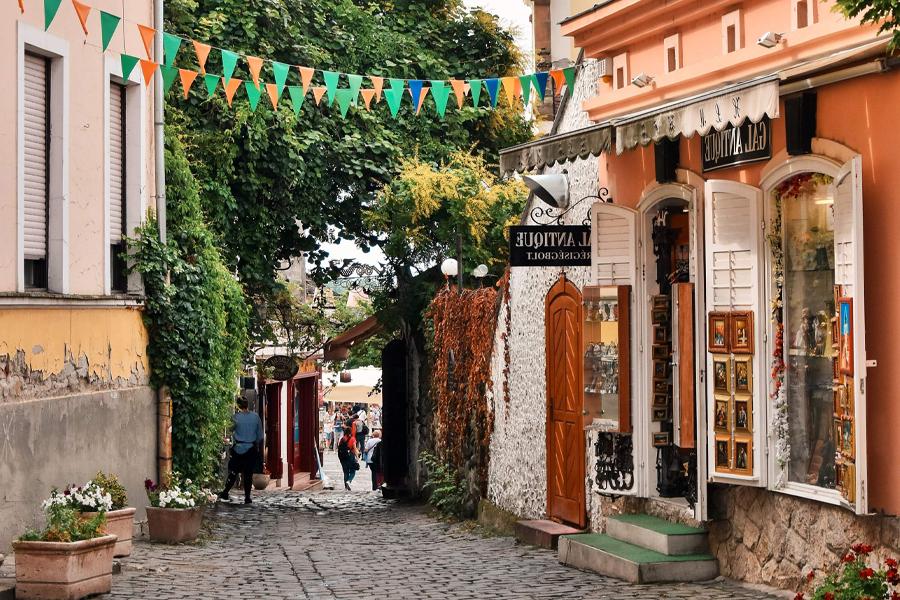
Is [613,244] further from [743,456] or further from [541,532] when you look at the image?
[541,532]

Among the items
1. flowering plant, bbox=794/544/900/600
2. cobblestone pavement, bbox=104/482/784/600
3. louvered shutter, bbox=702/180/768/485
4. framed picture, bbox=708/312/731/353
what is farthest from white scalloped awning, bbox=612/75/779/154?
cobblestone pavement, bbox=104/482/784/600

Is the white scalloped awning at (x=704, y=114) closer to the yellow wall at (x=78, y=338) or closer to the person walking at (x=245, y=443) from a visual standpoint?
the yellow wall at (x=78, y=338)

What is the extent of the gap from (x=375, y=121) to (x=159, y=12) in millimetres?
→ 7561

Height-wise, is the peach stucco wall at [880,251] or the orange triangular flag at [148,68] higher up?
the orange triangular flag at [148,68]

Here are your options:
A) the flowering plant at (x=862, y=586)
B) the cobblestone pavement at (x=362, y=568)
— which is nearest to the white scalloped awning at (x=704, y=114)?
the flowering plant at (x=862, y=586)

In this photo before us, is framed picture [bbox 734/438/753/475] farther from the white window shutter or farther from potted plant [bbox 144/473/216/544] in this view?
potted plant [bbox 144/473/216/544]

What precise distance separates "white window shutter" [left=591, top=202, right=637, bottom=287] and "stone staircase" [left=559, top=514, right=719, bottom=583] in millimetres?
2079

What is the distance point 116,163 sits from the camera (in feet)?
49.8

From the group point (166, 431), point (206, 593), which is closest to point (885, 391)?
point (206, 593)

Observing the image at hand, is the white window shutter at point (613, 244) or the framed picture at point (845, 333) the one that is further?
the white window shutter at point (613, 244)

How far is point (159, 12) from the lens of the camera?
15.8 m

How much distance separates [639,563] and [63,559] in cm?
423

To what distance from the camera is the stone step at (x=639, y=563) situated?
1084 centimetres

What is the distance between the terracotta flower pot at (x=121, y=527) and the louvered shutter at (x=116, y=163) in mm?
3487
